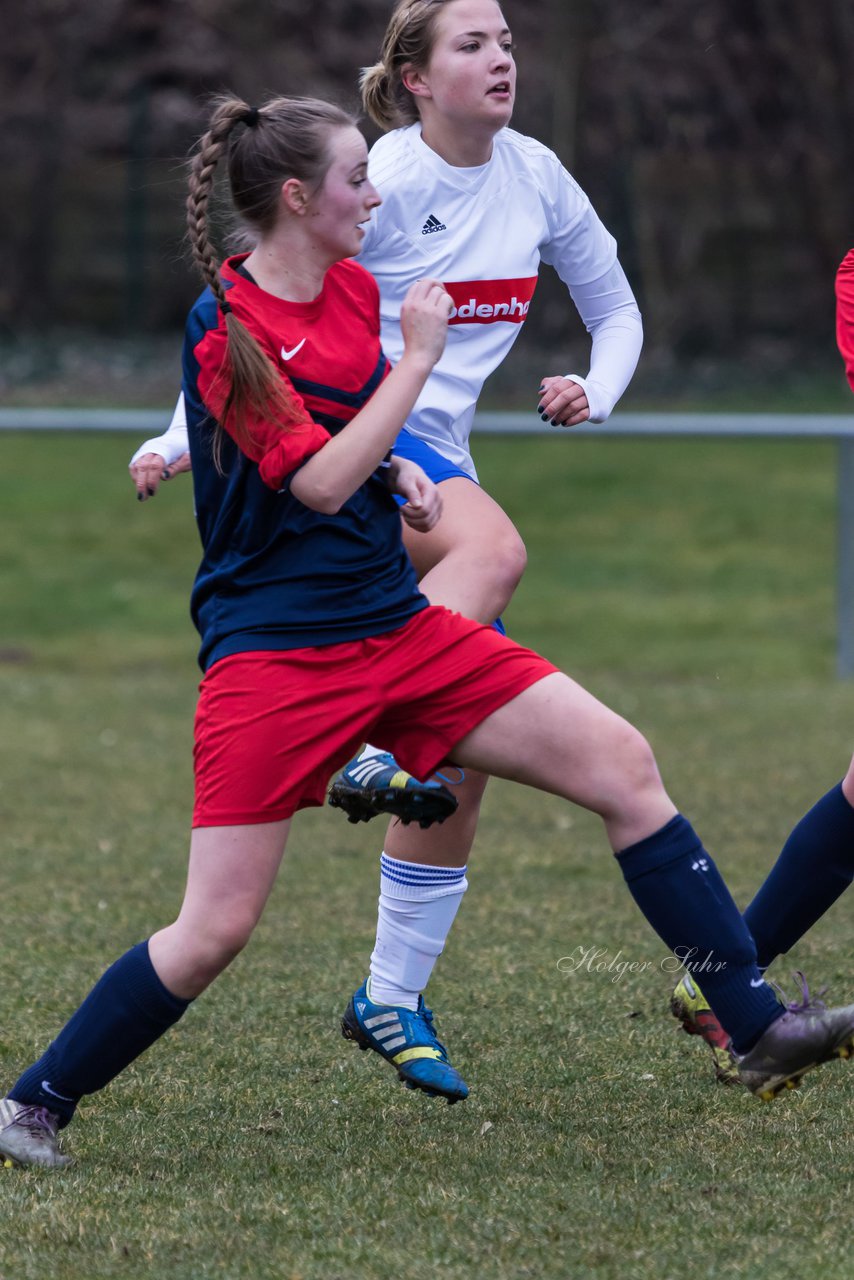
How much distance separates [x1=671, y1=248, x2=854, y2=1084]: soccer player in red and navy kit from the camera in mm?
4039

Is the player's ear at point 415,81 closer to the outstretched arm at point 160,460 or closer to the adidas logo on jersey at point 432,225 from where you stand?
the adidas logo on jersey at point 432,225

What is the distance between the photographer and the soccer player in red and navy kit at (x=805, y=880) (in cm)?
404

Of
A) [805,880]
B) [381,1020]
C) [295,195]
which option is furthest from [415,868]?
[295,195]

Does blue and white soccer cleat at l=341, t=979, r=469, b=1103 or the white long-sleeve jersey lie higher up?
the white long-sleeve jersey

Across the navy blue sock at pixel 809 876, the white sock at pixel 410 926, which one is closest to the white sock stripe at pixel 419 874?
the white sock at pixel 410 926

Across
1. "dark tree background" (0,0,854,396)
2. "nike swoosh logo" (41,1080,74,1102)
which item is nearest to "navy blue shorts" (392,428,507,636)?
"nike swoosh logo" (41,1080,74,1102)

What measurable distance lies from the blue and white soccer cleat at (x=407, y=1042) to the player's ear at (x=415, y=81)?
182 cm

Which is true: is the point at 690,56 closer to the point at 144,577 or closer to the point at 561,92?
the point at 561,92

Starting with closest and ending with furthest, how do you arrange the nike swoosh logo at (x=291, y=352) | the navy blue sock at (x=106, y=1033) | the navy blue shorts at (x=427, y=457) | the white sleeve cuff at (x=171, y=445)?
the nike swoosh logo at (x=291, y=352) → the navy blue sock at (x=106, y=1033) → the white sleeve cuff at (x=171, y=445) → the navy blue shorts at (x=427, y=457)

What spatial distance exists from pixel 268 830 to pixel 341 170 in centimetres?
111

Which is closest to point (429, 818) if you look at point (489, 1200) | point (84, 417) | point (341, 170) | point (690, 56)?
point (489, 1200)

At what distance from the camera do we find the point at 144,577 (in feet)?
44.3

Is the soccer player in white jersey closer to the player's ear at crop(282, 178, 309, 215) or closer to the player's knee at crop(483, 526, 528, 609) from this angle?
A: the player's knee at crop(483, 526, 528, 609)

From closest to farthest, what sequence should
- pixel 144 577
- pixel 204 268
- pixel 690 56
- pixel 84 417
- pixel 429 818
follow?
pixel 204 268 → pixel 429 818 → pixel 84 417 → pixel 144 577 → pixel 690 56
